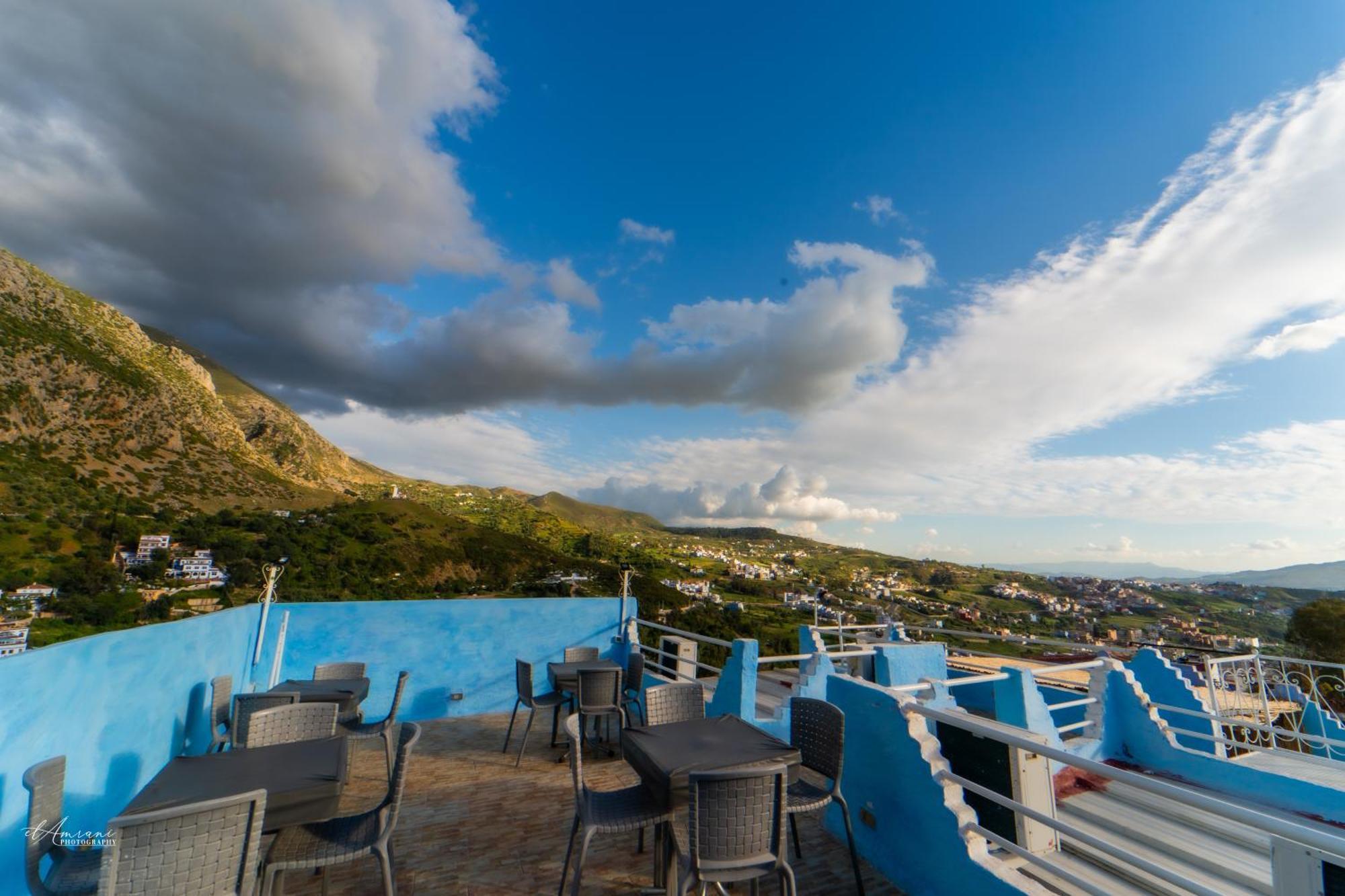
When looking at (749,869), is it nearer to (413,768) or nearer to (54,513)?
(413,768)

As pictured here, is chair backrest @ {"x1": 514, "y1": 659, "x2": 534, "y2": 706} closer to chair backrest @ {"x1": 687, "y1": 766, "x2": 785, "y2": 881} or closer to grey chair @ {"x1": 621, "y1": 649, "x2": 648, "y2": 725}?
grey chair @ {"x1": 621, "y1": 649, "x2": 648, "y2": 725}

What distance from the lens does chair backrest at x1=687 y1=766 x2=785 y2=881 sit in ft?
7.29

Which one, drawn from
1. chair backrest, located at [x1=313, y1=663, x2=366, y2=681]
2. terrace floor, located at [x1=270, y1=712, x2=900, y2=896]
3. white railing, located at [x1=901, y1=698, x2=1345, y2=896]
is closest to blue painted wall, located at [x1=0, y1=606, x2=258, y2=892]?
chair backrest, located at [x1=313, y1=663, x2=366, y2=681]

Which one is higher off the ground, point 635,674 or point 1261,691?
point 1261,691

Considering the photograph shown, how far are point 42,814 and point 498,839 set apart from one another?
7.76ft

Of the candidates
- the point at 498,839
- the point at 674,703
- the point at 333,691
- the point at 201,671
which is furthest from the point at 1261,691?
the point at 201,671

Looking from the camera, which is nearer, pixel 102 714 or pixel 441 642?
pixel 102 714

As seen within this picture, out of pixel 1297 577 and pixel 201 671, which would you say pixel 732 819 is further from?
pixel 1297 577

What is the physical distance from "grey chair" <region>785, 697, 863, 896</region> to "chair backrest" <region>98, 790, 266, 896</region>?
94.8 inches

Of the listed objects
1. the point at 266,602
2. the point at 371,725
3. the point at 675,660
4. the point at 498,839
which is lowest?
the point at 498,839

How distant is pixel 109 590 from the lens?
2786cm

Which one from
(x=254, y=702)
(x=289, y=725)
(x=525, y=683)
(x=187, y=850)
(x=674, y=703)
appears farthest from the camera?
(x=525, y=683)

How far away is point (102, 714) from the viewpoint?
3.10 meters

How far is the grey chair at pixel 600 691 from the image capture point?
498cm
